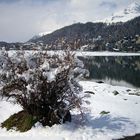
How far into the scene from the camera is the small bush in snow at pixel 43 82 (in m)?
13.8

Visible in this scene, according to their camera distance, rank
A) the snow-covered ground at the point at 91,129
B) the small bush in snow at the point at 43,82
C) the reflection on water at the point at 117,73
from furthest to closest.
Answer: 1. the reflection on water at the point at 117,73
2. the small bush in snow at the point at 43,82
3. the snow-covered ground at the point at 91,129

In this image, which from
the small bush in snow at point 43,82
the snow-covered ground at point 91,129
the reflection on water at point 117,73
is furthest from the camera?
the reflection on water at point 117,73

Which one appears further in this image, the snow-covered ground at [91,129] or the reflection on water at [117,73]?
the reflection on water at [117,73]

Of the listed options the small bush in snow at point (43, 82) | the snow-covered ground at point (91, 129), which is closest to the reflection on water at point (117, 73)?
the snow-covered ground at point (91, 129)

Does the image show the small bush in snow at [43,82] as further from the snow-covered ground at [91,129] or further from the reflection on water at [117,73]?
the reflection on water at [117,73]

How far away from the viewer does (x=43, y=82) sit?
13.9m

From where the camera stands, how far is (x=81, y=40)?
49.9ft

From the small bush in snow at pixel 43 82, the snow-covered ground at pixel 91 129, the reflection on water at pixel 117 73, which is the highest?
the small bush in snow at pixel 43 82

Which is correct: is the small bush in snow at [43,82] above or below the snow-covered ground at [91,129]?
above

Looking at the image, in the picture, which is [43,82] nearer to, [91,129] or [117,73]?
[91,129]

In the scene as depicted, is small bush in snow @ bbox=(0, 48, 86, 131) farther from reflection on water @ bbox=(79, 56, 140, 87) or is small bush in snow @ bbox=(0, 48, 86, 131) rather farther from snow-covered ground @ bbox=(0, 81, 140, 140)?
reflection on water @ bbox=(79, 56, 140, 87)

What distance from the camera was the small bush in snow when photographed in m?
13.8

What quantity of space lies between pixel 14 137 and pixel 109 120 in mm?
4410

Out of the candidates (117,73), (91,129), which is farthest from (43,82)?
(117,73)
